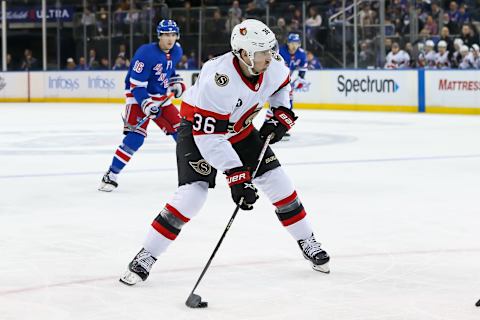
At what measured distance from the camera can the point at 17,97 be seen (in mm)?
21438

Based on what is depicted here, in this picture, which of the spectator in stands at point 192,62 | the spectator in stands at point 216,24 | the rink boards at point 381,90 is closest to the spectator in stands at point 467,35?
the rink boards at point 381,90

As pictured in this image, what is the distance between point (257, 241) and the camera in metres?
5.12

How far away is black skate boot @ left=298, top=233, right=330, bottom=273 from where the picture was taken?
427cm

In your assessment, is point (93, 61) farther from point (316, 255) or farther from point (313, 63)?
point (316, 255)

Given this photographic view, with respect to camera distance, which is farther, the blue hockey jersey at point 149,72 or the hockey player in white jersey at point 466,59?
the hockey player in white jersey at point 466,59

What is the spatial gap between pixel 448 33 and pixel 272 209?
1058 cm

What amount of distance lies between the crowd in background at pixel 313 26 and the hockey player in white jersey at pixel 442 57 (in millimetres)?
17

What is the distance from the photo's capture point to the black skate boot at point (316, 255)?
4.27m

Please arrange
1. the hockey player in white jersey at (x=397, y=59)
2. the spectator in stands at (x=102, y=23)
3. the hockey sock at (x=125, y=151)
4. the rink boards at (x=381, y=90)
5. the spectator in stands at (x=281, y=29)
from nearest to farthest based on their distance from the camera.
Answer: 1. the hockey sock at (x=125, y=151)
2. the rink boards at (x=381, y=90)
3. the hockey player in white jersey at (x=397, y=59)
4. the spectator in stands at (x=281, y=29)
5. the spectator in stands at (x=102, y=23)

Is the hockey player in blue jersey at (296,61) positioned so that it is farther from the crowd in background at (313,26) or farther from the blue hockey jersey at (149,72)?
the blue hockey jersey at (149,72)

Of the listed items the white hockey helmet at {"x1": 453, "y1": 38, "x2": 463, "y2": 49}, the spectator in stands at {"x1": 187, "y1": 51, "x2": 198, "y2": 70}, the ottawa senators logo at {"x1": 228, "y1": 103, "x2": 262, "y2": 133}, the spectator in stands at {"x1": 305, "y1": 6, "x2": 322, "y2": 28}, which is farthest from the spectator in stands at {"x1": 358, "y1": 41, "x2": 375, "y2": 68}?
the ottawa senators logo at {"x1": 228, "y1": 103, "x2": 262, "y2": 133}

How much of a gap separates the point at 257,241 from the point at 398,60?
11.9 m

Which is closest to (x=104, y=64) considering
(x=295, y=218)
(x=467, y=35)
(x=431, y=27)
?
(x=431, y=27)

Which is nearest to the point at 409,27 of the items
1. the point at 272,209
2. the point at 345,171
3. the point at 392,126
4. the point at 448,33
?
the point at 448,33
